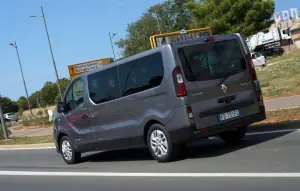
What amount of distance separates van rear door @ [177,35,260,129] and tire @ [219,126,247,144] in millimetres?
831

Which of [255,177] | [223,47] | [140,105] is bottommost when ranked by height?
[255,177]

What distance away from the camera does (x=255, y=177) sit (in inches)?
254

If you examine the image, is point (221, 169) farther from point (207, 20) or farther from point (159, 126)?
point (207, 20)

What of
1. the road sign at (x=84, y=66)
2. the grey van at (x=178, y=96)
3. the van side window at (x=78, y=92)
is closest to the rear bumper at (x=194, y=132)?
the grey van at (x=178, y=96)

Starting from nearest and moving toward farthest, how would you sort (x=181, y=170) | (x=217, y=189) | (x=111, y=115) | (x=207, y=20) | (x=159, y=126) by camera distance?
(x=217, y=189) → (x=181, y=170) → (x=159, y=126) → (x=111, y=115) → (x=207, y=20)

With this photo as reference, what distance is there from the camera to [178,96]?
26.4 feet

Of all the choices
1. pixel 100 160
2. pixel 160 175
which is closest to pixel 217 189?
pixel 160 175

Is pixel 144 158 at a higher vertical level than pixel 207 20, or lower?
lower

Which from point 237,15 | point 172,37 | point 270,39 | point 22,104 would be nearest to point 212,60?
Answer: point 172,37

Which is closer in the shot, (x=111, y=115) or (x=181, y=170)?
(x=181, y=170)

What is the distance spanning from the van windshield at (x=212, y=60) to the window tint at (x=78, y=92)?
10.1 ft

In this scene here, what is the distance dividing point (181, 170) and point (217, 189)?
5.68 ft

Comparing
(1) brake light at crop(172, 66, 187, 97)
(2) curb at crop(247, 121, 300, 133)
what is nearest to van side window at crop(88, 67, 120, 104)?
(1) brake light at crop(172, 66, 187, 97)

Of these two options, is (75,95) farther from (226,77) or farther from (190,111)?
(226,77)
